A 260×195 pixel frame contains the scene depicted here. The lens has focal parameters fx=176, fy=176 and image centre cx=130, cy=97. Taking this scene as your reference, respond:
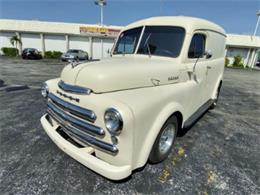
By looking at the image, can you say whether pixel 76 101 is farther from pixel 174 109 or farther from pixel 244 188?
pixel 244 188

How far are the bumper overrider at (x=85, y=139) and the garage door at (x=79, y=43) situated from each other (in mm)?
26780

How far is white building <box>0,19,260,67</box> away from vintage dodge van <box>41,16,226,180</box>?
24.4 meters

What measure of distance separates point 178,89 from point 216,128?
7.19ft

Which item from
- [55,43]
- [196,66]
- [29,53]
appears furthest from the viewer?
[55,43]

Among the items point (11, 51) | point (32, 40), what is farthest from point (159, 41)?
point (11, 51)

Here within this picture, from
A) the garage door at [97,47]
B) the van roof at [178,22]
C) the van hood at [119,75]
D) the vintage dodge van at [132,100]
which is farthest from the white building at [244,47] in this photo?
the van hood at [119,75]

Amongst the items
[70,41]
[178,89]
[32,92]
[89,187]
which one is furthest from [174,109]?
[70,41]

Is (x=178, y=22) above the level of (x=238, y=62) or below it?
above

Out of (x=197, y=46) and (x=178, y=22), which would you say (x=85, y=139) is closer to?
(x=178, y=22)

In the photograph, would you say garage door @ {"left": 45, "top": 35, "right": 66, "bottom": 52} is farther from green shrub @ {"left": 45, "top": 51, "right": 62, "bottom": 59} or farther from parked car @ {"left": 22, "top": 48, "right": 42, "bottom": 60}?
parked car @ {"left": 22, "top": 48, "right": 42, "bottom": 60}

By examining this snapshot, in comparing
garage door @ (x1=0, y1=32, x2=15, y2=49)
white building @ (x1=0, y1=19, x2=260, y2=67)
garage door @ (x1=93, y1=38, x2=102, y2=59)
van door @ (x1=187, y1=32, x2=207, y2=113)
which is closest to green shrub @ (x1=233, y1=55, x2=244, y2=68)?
white building @ (x1=0, y1=19, x2=260, y2=67)

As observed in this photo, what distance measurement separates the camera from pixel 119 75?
92.4 inches

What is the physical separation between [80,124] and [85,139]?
203 millimetres

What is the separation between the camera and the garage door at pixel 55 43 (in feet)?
88.5
